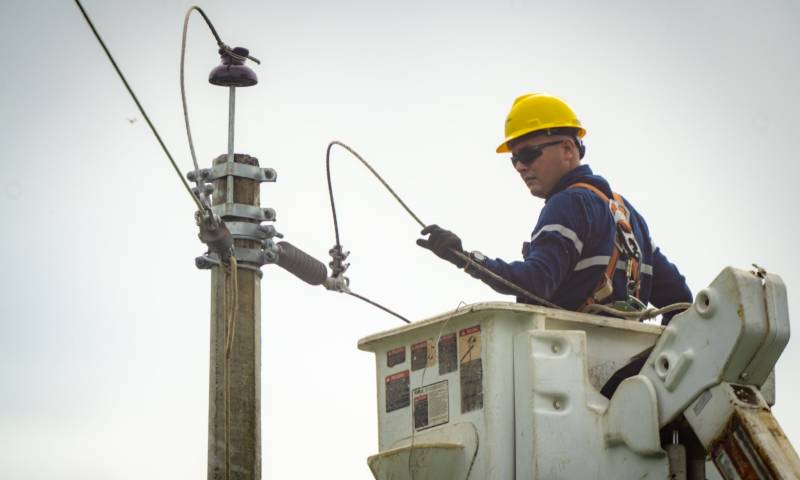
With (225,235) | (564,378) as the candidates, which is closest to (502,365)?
(564,378)

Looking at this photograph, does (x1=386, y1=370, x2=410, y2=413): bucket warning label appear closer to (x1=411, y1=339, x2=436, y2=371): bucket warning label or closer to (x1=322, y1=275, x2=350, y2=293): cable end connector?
(x1=411, y1=339, x2=436, y2=371): bucket warning label

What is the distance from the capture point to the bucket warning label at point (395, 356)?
6.79 m

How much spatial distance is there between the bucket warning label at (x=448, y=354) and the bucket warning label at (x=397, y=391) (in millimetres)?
284

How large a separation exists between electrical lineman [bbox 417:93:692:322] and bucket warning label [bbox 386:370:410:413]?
0.62 meters

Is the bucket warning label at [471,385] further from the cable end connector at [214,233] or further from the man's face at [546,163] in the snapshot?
the cable end connector at [214,233]

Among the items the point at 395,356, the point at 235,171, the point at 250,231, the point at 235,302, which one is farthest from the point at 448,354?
the point at 235,171

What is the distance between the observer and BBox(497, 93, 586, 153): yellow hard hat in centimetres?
765

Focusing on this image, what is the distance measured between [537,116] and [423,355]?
5.59 ft

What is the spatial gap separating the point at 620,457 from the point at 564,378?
1.39ft

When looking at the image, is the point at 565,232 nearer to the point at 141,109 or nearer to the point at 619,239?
the point at 619,239

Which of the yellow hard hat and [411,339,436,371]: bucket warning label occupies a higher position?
the yellow hard hat

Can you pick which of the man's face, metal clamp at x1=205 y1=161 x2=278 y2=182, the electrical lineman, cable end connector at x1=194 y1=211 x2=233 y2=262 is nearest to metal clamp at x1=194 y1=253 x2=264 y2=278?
cable end connector at x1=194 y1=211 x2=233 y2=262

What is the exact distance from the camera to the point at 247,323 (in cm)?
846

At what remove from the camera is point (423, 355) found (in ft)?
21.9
